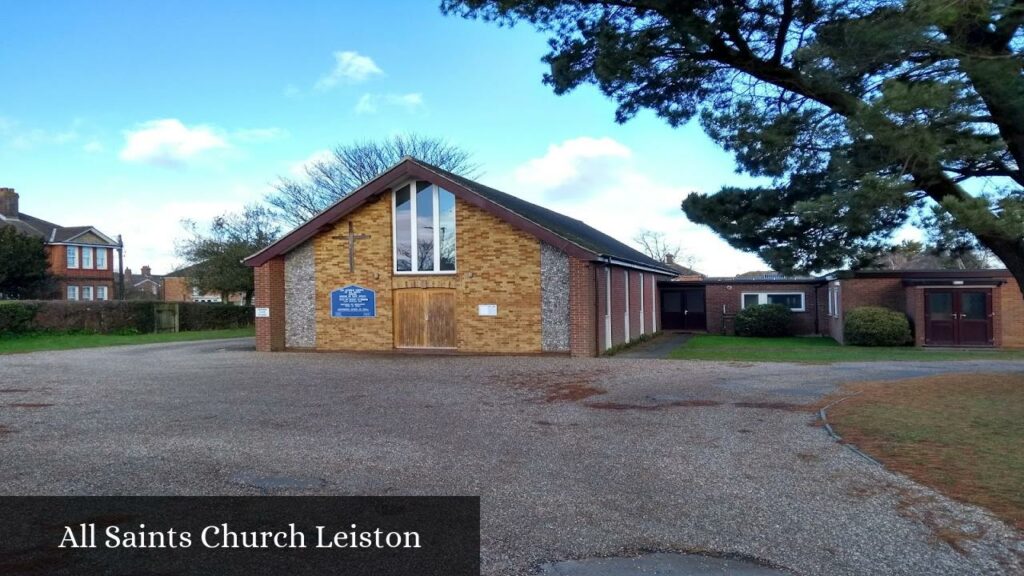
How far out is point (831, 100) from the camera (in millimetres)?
11078

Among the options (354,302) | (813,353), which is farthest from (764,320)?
(354,302)

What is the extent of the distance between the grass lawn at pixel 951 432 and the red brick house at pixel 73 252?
5217 centimetres

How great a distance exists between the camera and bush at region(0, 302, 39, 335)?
28.4 m

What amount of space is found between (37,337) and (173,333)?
19.6 ft

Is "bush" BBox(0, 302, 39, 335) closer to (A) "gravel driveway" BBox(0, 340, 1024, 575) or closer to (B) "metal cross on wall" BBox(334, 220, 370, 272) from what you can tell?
(B) "metal cross on wall" BBox(334, 220, 370, 272)

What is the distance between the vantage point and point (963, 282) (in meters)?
24.4

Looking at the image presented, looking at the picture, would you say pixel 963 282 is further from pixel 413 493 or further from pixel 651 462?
pixel 413 493

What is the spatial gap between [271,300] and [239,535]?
1765 centimetres

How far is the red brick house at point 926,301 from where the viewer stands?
2444 centimetres

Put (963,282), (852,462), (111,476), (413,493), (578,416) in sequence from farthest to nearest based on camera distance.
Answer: (963,282)
(578,416)
(852,462)
(111,476)
(413,493)

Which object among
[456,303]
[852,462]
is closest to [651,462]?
[852,462]

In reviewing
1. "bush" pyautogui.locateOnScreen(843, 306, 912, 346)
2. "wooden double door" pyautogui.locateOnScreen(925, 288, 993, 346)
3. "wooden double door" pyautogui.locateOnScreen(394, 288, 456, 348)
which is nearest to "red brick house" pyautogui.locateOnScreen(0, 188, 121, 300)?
"wooden double door" pyautogui.locateOnScreen(394, 288, 456, 348)

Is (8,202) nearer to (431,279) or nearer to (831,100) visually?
(431,279)

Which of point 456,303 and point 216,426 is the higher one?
point 456,303
